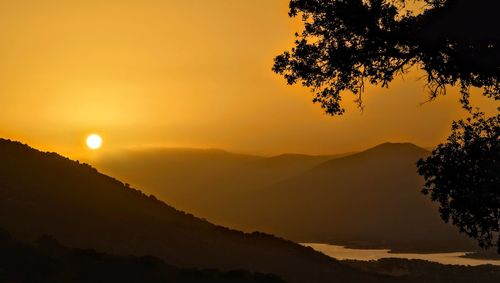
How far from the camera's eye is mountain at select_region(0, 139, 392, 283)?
4159 centimetres

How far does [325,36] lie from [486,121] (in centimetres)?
706

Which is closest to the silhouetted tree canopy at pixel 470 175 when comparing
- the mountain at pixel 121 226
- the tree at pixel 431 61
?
the tree at pixel 431 61

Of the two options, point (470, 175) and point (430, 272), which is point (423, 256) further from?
point (470, 175)

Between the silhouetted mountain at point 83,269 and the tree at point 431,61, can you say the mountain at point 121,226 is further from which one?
the tree at point 431,61

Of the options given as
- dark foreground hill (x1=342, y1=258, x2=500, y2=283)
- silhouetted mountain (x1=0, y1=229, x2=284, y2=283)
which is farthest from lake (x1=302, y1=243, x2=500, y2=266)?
silhouetted mountain (x1=0, y1=229, x2=284, y2=283)

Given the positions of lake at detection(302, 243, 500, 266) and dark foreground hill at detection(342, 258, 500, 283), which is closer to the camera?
dark foreground hill at detection(342, 258, 500, 283)

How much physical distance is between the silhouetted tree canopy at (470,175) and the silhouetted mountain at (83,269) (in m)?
9.77

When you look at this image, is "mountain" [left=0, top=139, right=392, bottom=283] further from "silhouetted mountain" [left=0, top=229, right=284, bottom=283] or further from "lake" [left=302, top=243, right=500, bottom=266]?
"lake" [left=302, top=243, right=500, bottom=266]

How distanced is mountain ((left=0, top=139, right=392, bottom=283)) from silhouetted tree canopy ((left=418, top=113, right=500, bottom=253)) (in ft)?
53.2

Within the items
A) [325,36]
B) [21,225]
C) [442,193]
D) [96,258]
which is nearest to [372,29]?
[325,36]

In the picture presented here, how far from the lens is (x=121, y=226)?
4531 cm

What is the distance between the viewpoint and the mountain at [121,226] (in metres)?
41.6

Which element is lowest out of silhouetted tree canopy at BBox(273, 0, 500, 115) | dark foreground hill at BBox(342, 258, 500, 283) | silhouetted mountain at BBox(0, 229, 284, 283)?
silhouetted mountain at BBox(0, 229, 284, 283)

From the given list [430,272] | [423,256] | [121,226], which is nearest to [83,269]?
[121,226]
